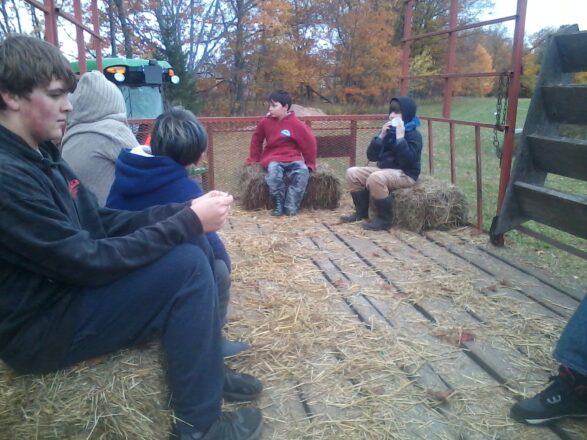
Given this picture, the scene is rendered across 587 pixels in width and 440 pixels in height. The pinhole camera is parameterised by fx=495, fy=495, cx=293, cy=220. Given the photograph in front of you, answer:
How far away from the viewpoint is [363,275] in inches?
138

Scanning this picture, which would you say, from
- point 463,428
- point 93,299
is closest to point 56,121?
point 93,299

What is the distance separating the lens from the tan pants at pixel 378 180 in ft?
15.4

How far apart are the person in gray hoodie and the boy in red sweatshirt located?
2841 mm

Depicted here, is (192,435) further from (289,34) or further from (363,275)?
(289,34)

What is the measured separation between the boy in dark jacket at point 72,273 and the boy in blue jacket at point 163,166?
0.39 meters

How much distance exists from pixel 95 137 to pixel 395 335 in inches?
74.0

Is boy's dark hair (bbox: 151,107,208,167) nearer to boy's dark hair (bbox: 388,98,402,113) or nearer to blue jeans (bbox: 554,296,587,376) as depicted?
blue jeans (bbox: 554,296,587,376)

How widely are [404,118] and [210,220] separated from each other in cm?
343

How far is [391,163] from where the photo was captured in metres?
4.90

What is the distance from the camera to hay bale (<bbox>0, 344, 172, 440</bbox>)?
59.7 inches

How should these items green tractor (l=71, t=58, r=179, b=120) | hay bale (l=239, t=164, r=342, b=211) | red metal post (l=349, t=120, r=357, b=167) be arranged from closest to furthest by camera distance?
hay bale (l=239, t=164, r=342, b=211)
red metal post (l=349, t=120, r=357, b=167)
green tractor (l=71, t=58, r=179, b=120)

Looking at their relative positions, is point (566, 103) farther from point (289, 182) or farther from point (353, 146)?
point (353, 146)

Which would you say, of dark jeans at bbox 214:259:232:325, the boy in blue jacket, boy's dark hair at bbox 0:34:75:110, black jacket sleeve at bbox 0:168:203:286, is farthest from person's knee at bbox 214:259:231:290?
boy's dark hair at bbox 0:34:75:110

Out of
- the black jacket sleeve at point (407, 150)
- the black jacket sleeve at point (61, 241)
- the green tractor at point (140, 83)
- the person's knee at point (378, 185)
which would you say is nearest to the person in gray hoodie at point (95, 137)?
the black jacket sleeve at point (61, 241)
